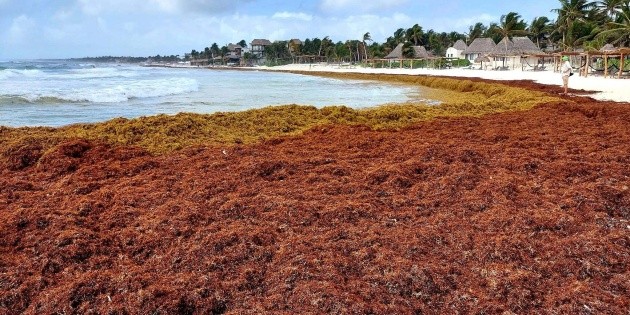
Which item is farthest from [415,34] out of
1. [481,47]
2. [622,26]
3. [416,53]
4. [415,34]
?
[622,26]

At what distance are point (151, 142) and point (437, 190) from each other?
4.92 meters

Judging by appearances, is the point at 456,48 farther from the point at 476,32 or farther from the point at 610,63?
the point at 610,63

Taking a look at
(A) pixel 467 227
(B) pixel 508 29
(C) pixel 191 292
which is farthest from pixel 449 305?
(B) pixel 508 29

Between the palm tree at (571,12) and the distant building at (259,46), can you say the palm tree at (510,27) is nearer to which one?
the palm tree at (571,12)

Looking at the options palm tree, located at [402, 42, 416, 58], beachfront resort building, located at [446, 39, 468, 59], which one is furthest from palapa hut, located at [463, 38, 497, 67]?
beachfront resort building, located at [446, 39, 468, 59]

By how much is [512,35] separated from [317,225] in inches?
2616

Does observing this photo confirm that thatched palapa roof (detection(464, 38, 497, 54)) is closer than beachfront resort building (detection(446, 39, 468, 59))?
Yes

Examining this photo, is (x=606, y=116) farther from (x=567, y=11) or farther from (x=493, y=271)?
(x=567, y=11)

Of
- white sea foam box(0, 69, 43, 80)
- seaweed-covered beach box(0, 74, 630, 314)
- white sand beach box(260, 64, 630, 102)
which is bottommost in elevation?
seaweed-covered beach box(0, 74, 630, 314)

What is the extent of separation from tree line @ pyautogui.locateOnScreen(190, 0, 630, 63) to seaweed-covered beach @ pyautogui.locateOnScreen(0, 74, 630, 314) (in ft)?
106

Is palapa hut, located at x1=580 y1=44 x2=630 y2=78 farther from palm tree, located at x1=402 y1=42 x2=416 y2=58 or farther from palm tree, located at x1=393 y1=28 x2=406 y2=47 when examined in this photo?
palm tree, located at x1=393 y1=28 x2=406 y2=47

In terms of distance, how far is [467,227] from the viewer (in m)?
4.16

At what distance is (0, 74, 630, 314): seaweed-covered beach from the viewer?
3133mm

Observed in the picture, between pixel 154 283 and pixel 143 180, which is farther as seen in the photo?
pixel 143 180
